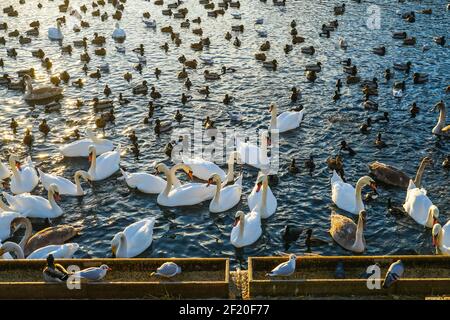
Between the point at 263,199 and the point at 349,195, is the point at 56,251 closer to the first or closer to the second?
the point at 263,199

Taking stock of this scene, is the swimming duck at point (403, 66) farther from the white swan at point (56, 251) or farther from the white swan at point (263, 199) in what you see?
the white swan at point (56, 251)

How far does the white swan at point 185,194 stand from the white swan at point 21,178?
5926 mm

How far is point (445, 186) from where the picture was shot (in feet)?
80.6

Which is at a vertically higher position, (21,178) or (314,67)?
(314,67)

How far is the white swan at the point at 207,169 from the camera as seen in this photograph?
980 inches

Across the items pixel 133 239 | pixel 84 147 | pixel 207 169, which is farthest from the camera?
pixel 84 147

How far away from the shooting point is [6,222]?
2139 centimetres

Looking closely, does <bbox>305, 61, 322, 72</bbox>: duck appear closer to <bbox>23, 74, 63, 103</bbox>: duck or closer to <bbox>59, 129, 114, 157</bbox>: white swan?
<bbox>59, 129, 114, 157</bbox>: white swan

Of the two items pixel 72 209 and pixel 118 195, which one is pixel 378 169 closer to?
pixel 118 195

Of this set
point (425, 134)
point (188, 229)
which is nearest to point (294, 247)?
point (188, 229)

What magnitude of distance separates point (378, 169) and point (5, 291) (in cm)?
1638

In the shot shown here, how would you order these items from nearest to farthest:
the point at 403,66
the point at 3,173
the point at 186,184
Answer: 1. the point at 186,184
2. the point at 3,173
3. the point at 403,66

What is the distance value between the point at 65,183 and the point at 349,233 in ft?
40.6

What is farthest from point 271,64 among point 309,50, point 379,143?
point 379,143
